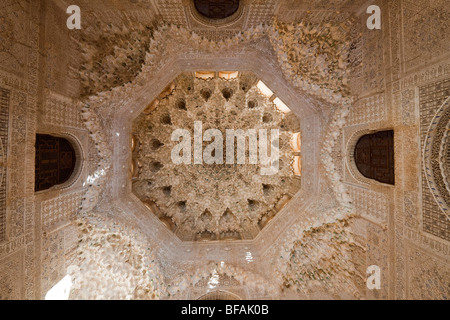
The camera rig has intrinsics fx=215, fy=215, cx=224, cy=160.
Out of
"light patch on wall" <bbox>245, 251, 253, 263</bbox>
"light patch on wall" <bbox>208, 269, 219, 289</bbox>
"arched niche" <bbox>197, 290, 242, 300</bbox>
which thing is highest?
"light patch on wall" <bbox>245, 251, 253, 263</bbox>

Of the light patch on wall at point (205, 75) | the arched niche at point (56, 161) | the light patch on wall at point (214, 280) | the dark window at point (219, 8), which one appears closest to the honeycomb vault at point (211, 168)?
the light patch on wall at point (205, 75)

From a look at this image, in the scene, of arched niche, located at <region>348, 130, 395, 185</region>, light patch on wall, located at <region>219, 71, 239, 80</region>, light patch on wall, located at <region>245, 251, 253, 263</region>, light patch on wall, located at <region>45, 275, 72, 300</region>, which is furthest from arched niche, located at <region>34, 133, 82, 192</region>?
arched niche, located at <region>348, 130, 395, 185</region>

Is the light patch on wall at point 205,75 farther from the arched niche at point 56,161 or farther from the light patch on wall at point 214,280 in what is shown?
the light patch on wall at point 214,280

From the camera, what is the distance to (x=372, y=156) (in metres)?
3.63

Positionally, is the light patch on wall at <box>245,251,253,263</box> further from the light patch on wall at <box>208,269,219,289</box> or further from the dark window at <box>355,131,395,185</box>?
the dark window at <box>355,131,395,185</box>

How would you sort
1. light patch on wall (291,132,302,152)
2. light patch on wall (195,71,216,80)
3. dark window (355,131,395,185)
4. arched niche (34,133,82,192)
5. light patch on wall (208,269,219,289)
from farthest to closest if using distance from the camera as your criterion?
light patch on wall (195,71,216,80) → light patch on wall (291,132,302,152) → light patch on wall (208,269,219,289) → arched niche (34,133,82,192) → dark window (355,131,395,185)

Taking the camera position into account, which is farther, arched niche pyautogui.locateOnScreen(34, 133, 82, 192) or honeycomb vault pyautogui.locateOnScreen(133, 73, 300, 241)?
honeycomb vault pyautogui.locateOnScreen(133, 73, 300, 241)

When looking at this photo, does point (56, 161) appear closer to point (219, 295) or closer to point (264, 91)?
point (219, 295)

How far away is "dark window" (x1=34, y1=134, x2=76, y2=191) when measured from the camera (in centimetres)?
341

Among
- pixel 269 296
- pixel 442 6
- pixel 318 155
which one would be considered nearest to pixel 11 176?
pixel 269 296

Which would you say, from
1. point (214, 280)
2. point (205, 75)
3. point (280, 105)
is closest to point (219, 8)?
point (205, 75)

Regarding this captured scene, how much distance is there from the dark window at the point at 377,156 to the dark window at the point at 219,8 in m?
3.31

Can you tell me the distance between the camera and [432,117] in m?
2.52

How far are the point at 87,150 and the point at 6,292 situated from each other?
7.55 feet
